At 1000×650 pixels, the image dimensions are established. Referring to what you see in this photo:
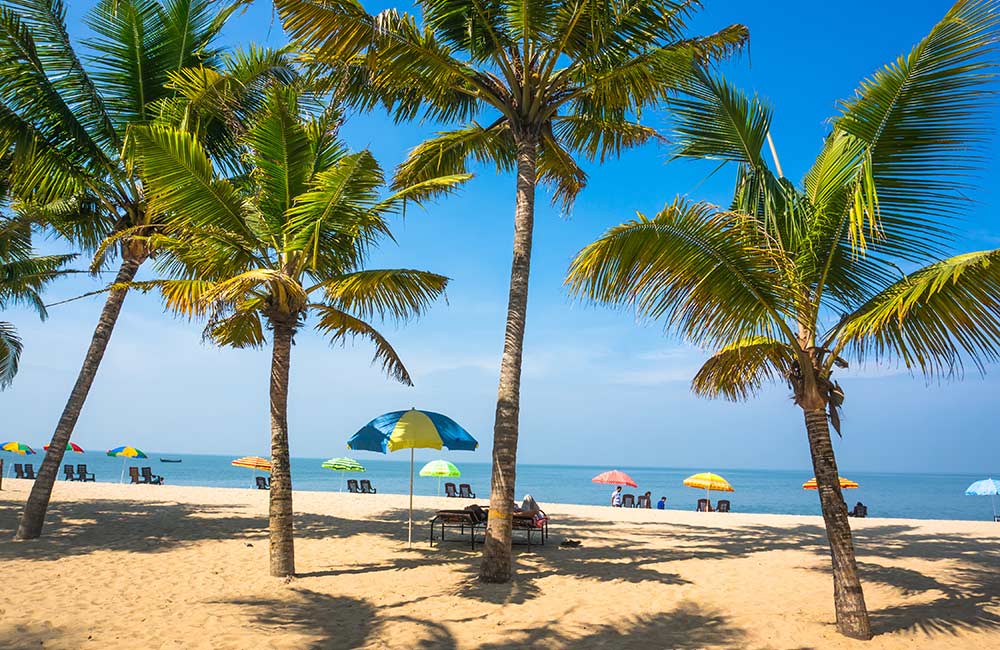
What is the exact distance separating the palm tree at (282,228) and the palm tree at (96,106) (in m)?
2.56

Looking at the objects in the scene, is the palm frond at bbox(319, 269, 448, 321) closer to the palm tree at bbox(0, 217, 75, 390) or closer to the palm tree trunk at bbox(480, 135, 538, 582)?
the palm tree trunk at bbox(480, 135, 538, 582)

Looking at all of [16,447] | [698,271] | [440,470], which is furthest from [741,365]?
[16,447]

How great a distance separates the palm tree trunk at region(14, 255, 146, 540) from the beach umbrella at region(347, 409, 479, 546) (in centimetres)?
467

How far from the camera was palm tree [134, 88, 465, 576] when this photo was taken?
8234mm

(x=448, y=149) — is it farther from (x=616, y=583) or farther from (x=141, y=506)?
(x=141, y=506)

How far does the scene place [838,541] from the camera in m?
6.18

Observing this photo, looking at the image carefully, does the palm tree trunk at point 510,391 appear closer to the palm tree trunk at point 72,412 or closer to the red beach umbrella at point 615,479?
the palm tree trunk at point 72,412

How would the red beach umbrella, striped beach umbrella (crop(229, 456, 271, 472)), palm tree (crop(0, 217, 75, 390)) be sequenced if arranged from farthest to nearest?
striped beach umbrella (crop(229, 456, 271, 472)), the red beach umbrella, palm tree (crop(0, 217, 75, 390))

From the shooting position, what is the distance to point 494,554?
821 centimetres

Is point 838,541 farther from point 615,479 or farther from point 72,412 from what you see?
point 615,479

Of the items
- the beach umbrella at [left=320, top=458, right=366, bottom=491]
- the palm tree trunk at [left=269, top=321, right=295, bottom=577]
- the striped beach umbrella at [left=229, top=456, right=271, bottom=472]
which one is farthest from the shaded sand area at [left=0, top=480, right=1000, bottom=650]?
the beach umbrella at [left=320, top=458, right=366, bottom=491]

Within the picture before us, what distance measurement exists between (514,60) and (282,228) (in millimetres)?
4237

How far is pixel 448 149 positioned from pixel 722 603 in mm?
8148

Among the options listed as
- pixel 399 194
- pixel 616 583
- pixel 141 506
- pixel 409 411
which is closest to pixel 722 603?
pixel 616 583
